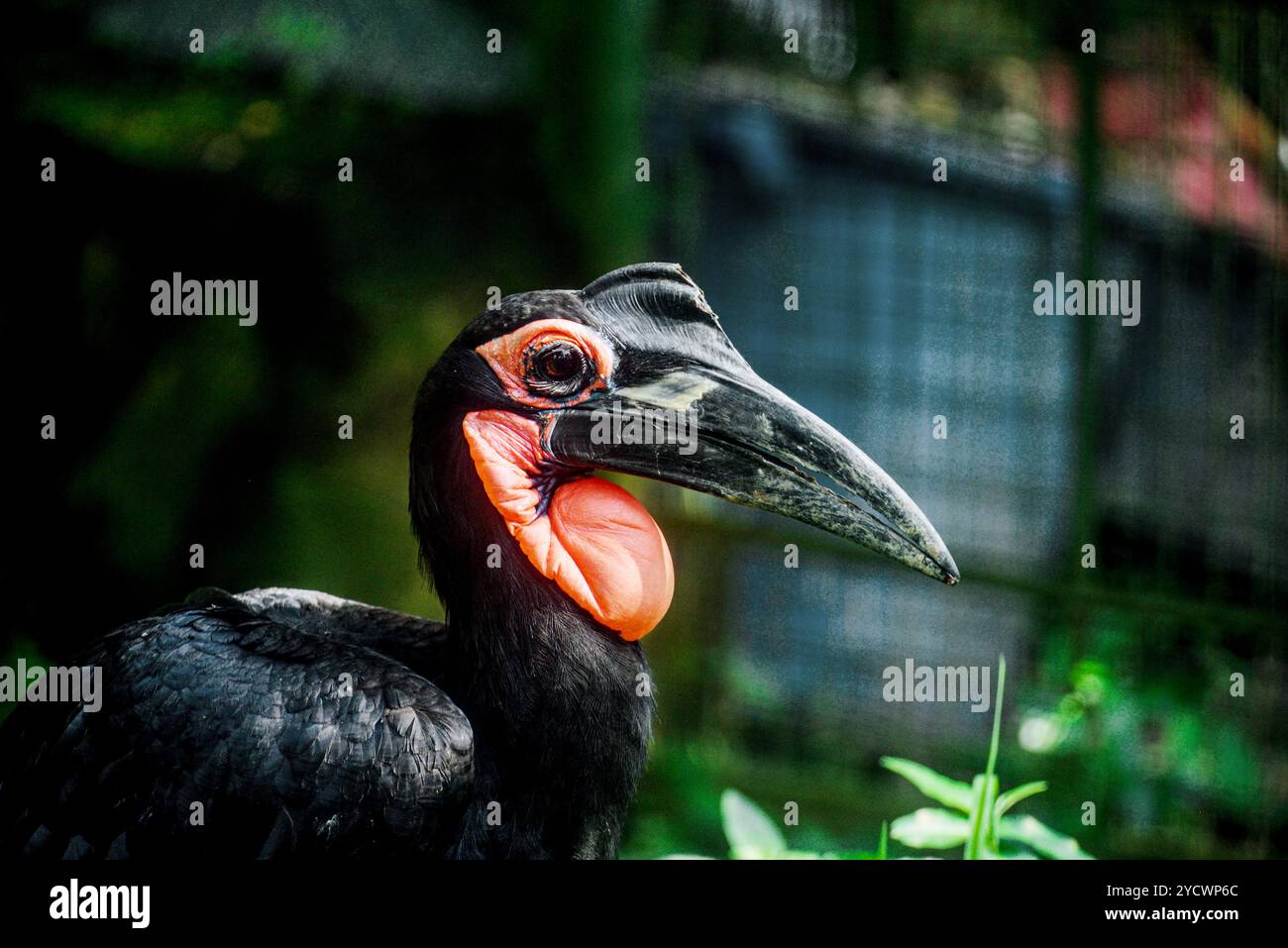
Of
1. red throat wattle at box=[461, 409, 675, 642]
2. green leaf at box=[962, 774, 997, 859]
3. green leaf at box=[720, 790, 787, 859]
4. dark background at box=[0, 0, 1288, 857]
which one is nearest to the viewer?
red throat wattle at box=[461, 409, 675, 642]

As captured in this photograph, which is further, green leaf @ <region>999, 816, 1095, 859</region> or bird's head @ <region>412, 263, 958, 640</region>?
green leaf @ <region>999, 816, 1095, 859</region>

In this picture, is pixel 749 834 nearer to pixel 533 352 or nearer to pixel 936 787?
pixel 936 787

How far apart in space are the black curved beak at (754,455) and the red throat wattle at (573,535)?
100mm

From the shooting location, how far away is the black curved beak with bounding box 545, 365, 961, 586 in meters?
2.38

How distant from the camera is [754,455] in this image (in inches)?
94.0

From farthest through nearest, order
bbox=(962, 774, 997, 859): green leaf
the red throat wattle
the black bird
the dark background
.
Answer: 1. the dark background
2. bbox=(962, 774, 997, 859): green leaf
3. the red throat wattle
4. the black bird

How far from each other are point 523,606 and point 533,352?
1.47 ft

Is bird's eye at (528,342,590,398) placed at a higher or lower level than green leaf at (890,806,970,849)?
higher

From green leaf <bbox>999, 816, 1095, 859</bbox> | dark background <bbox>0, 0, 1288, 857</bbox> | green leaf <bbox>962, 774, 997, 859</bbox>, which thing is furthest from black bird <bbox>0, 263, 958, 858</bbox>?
dark background <bbox>0, 0, 1288, 857</bbox>

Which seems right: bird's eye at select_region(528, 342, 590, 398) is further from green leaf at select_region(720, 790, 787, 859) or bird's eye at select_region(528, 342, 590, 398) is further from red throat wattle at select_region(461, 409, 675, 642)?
green leaf at select_region(720, 790, 787, 859)

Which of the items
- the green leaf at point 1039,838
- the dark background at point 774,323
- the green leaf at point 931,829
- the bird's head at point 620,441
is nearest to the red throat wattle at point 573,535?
the bird's head at point 620,441

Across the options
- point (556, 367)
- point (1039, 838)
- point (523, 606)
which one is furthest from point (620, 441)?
point (1039, 838)

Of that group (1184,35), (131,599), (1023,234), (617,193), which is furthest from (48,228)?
(1184,35)

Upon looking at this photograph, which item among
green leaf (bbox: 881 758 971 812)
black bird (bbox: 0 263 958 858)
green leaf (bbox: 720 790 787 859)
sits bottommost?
green leaf (bbox: 720 790 787 859)
